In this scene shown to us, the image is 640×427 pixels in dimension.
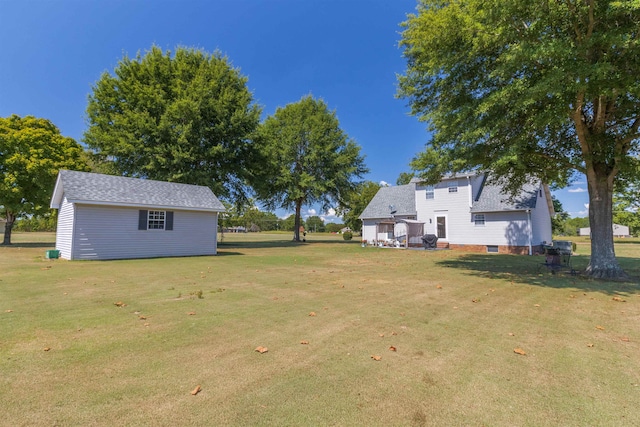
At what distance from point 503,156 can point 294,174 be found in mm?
24030

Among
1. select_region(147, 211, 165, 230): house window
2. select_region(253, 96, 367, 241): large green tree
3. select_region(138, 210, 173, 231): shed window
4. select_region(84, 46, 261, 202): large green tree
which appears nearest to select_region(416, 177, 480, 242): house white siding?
select_region(253, 96, 367, 241): large green tree

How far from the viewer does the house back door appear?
77.2 ft

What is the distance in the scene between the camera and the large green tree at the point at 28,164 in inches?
826

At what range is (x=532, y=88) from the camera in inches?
296

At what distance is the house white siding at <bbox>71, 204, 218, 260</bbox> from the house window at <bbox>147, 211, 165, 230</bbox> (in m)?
0.22

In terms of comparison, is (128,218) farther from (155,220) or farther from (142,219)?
(155,220)

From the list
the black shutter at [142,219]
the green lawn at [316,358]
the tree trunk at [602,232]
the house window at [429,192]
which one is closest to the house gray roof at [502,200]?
the house window at [429,192]

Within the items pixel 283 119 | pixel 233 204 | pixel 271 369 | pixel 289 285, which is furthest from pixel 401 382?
pixel 283 119

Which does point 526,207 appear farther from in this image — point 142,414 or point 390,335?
point 142,414

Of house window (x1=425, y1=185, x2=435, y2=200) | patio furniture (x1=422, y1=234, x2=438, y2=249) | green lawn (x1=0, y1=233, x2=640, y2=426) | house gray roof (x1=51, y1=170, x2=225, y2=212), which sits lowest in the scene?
green lawn (x1=0, y1=233, x2=640, y2=426)

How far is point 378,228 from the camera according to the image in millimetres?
27609

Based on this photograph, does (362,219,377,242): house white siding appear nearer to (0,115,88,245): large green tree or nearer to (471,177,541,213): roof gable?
(471,177,541,213): roof gable

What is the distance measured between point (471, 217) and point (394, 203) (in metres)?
7.11

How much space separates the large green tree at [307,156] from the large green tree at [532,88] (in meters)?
19.0
